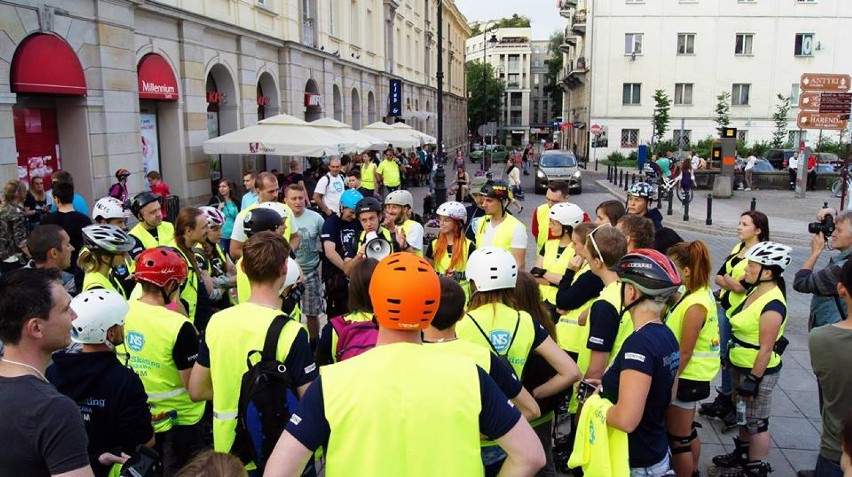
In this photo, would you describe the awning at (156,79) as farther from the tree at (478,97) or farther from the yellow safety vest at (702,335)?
the tree at (478,97)

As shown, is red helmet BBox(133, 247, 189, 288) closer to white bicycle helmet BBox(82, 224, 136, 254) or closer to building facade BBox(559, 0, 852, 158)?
white bicycle helmet BBox(82, 224, 136, 254)

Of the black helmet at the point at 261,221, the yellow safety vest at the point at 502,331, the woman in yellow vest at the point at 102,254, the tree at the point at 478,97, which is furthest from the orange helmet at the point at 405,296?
the tree at the point at 478,97

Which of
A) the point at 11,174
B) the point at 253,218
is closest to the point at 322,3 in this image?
the point at 11,174

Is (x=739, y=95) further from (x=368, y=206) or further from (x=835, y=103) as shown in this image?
(x=368, y=206)

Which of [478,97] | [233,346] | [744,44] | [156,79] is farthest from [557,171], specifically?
[478,97]

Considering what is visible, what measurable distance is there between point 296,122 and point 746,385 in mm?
13166

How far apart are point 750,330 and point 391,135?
21.3 meters

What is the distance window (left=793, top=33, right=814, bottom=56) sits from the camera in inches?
1886

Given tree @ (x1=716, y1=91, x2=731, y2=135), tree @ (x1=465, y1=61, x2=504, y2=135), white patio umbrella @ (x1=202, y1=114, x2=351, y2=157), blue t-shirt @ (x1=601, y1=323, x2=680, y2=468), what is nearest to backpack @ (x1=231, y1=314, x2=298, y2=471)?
blue t-shirt @ (x1=601, y1=323, x2=680, y2=468)

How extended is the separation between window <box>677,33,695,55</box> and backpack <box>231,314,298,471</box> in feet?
169

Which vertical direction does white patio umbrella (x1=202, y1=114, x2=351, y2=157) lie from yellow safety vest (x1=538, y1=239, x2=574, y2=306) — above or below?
above

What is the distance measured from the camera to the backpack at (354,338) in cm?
350

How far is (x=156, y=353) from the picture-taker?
3.58 meters

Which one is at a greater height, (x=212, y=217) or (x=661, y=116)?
(x=661, y=116)
